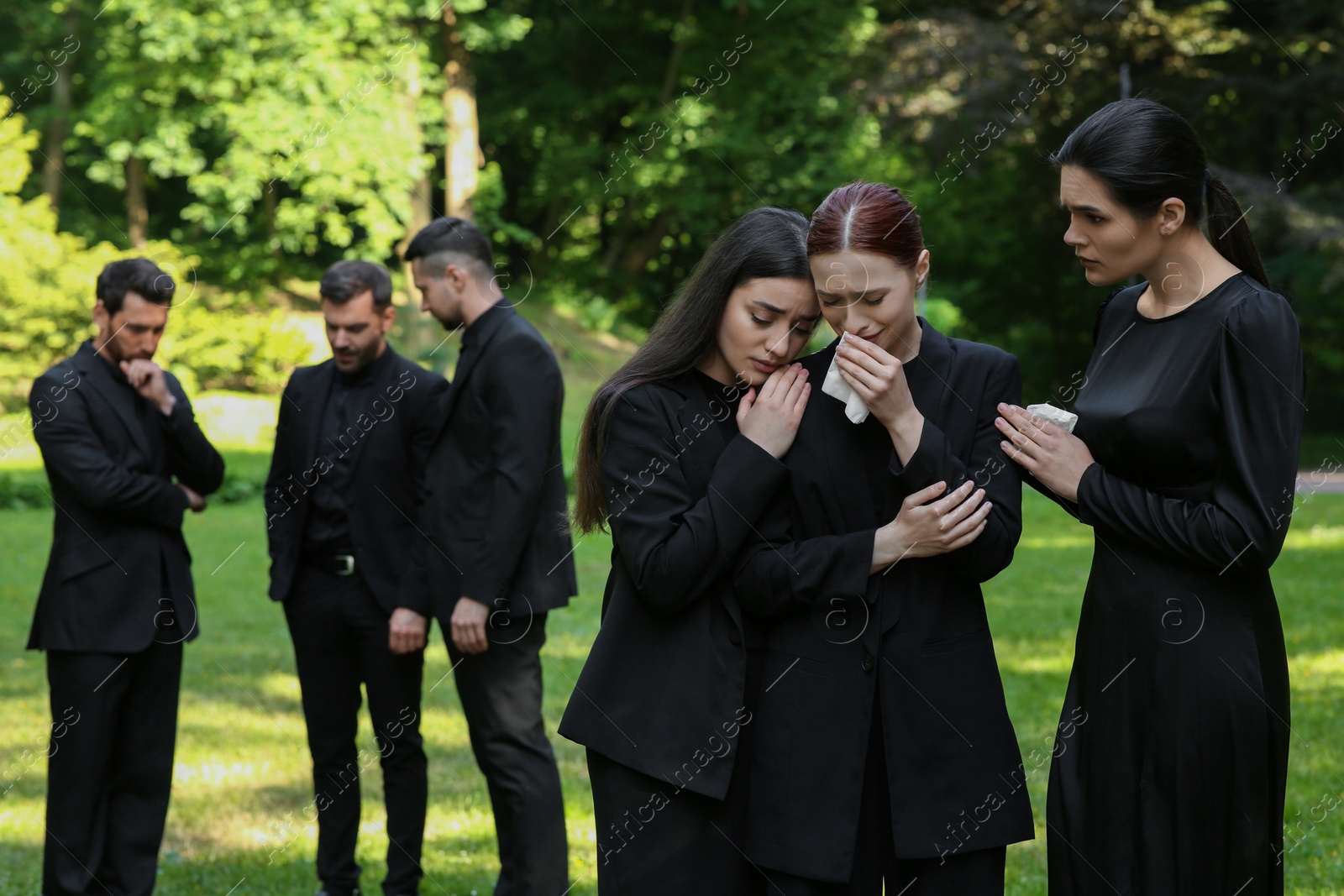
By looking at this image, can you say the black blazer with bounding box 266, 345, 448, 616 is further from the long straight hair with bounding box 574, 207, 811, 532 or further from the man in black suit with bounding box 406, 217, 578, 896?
the long straight hair with bounding box 574, 207, 811, 532

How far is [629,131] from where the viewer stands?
3150 centimetres

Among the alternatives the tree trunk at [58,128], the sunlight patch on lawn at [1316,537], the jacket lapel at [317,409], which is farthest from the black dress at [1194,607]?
the tree trunk at [58,128]

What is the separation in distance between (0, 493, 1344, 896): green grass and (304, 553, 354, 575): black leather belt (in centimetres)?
133

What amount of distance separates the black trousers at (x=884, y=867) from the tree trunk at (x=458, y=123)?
22226 mm

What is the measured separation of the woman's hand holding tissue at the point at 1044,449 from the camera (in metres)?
2.87

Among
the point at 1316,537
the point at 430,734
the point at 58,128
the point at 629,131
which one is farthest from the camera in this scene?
the point at 629,131

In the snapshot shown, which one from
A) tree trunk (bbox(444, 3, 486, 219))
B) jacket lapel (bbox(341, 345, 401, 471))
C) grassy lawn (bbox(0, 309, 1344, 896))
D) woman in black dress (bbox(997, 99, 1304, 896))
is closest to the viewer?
woman in black dress (bbox(997, 99, 1304, 896))

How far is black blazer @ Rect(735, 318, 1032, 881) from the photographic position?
272 cm

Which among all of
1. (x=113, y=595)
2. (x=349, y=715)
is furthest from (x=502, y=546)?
(x=113, y=595)

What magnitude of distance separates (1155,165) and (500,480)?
285 cm

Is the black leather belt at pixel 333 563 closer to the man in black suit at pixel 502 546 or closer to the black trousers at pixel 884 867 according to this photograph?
the man in black suit at pixel 502 546

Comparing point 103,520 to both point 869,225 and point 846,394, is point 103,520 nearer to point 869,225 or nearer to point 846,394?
point 846,394

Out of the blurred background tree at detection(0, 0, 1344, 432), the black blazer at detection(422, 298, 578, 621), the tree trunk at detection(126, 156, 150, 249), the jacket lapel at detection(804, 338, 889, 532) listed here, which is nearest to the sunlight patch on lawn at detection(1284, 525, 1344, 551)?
the blurred background tree at detection(0, 0, 1344, 432)

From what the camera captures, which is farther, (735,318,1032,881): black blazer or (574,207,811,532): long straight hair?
(574,207,811,532): long straight hair
